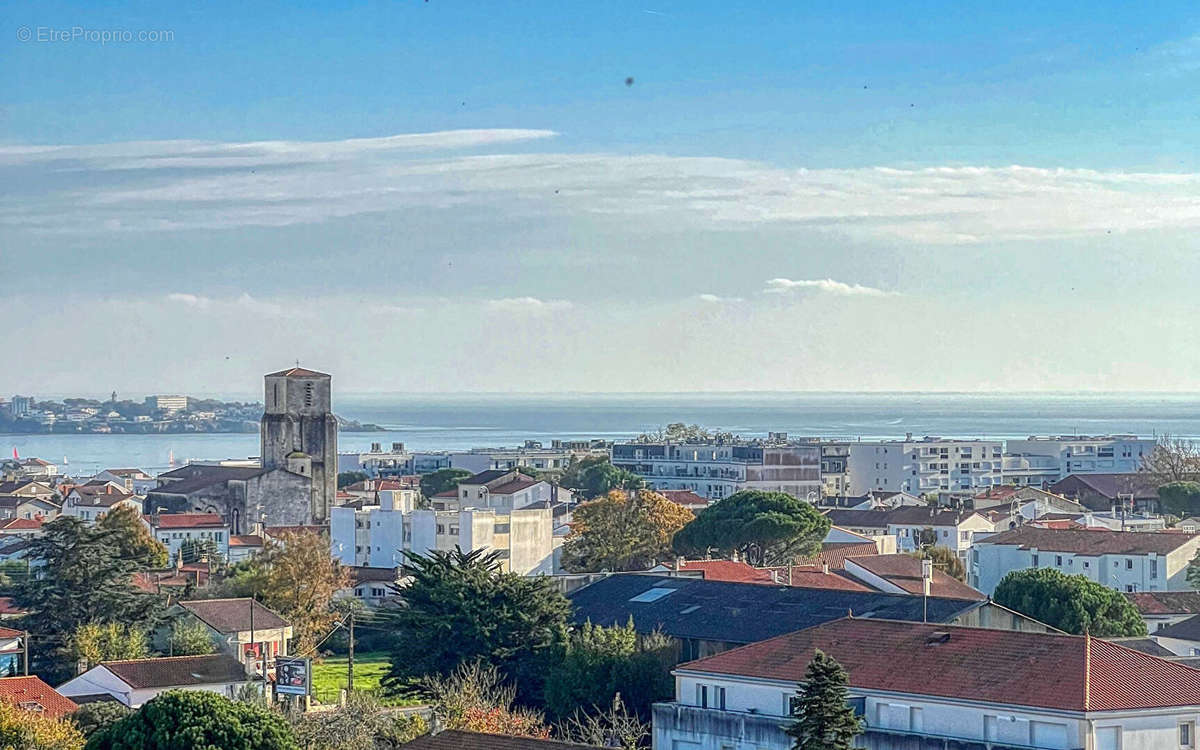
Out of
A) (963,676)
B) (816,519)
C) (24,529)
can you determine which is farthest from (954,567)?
(24,529)

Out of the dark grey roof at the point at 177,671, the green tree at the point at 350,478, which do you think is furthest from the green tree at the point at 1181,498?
the green tree at the point at 350,478

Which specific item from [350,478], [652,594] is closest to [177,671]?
[652,594]

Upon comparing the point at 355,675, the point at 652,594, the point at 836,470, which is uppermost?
the point at 836,470

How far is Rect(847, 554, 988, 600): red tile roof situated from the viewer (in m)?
48.6

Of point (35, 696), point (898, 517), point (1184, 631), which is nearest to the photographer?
point (35, 696)

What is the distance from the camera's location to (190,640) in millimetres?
43531

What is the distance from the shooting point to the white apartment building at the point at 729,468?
4114 inches

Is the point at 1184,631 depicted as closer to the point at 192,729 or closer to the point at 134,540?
the point at 192,729

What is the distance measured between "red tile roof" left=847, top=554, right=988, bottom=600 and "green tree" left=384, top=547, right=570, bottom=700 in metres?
11.3

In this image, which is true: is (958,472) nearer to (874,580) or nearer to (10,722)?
(874,580)

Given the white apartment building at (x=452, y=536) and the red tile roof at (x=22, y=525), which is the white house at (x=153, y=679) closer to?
the white apartment building at (x=452, y=536)

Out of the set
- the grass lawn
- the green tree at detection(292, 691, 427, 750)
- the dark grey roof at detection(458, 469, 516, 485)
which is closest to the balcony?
the green tree at detection(292, 691, 427, 750)

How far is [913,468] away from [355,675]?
75288mm

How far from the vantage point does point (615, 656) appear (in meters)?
36.3
